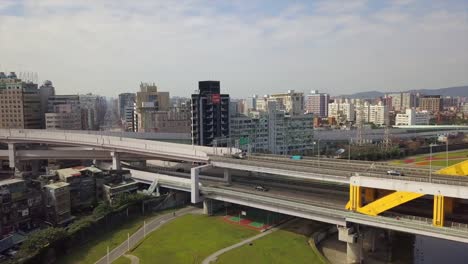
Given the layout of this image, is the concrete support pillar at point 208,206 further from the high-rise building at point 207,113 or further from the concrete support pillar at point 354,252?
the high-rise building at point 207,113

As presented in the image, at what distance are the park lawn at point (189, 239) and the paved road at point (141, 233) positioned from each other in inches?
34.2

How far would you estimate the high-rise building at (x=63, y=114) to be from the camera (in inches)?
3991

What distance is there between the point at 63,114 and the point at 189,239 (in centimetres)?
8373

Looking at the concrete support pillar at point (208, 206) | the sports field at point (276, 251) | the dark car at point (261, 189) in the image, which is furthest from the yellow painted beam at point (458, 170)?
the concrete support pillar at point (208, 206)

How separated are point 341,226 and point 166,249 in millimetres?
17039

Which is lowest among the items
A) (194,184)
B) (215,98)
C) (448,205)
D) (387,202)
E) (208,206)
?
(208,206)

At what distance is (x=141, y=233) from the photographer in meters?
Answer: 38.6

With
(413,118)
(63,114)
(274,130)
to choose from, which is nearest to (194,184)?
(274,130)

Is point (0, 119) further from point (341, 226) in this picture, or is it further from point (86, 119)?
point (341, 226)

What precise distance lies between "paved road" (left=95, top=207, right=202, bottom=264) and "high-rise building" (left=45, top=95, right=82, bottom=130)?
72.0 metres

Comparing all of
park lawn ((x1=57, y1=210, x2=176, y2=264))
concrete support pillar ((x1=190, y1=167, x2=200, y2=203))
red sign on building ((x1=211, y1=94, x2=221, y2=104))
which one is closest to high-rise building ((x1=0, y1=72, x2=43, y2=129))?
red sign on building ((x1=211, y1=94, x2=221, y2=104))

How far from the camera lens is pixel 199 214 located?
148 feet

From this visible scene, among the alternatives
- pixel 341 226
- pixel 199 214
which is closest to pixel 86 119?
pixel 199 214

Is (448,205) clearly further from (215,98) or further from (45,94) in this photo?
(45,94)
